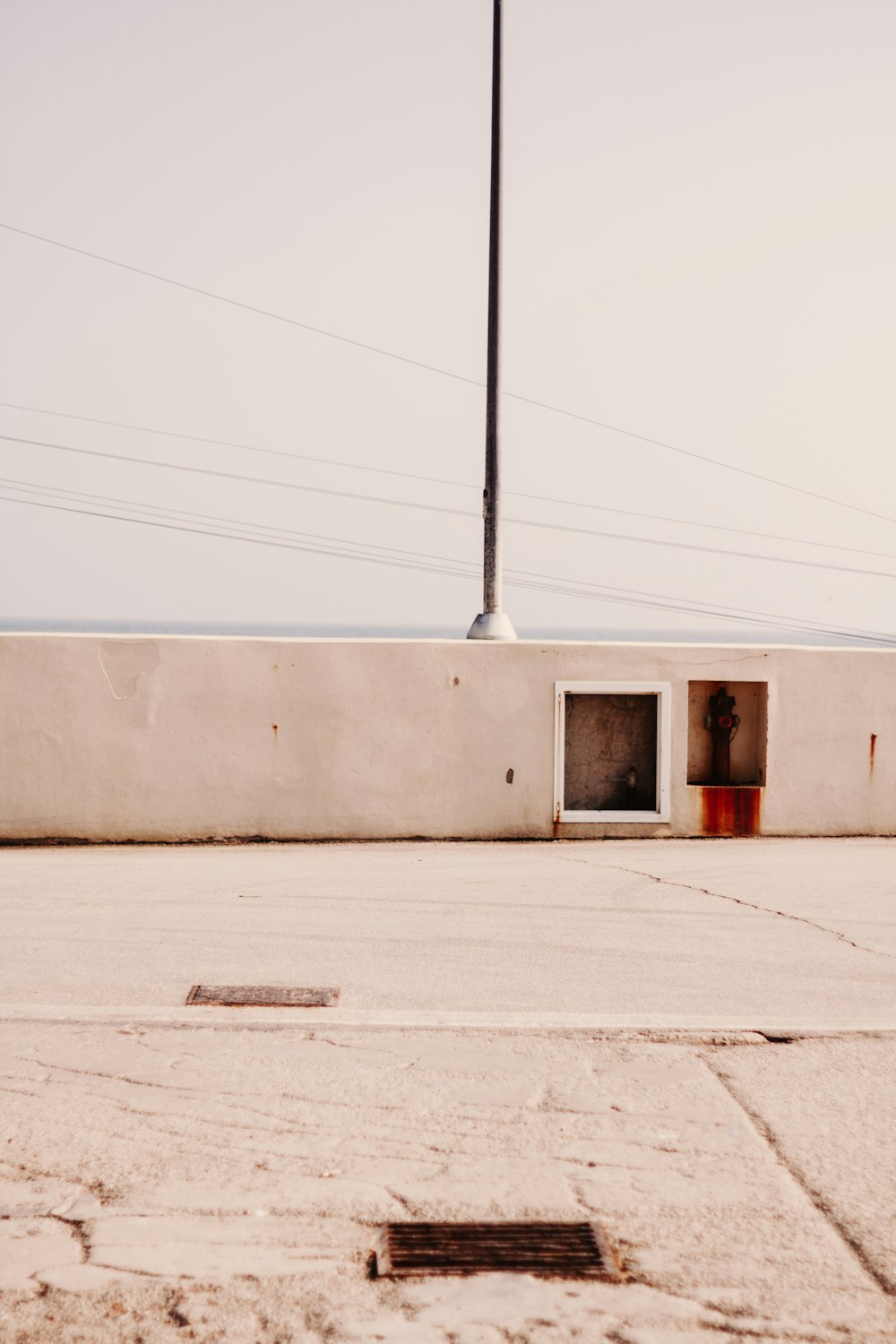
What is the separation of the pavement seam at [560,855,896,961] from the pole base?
7.95 feet

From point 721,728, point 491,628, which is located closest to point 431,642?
point 491,628

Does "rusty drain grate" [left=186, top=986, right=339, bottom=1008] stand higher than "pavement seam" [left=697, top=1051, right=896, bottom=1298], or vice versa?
"rusty drain grate" [left=186, top=986, right=339, bottom=1008]

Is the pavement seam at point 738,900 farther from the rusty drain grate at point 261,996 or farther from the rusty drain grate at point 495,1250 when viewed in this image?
the rusty drain grate at point 495,1250

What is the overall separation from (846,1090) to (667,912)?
3.33 metres

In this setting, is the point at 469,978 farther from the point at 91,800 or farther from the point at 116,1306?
the point at 91,800

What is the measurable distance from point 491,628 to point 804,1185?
26.4ft

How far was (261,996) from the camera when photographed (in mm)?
5898

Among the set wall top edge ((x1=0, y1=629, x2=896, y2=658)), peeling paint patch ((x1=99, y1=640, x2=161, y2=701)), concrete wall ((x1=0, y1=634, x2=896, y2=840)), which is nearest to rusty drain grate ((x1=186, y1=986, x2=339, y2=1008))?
wall top edge ((x1=0, y1=629, x2=896, y2=658))

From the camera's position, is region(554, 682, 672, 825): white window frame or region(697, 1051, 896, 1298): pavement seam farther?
region(554, 682, 672, 825): white window frame

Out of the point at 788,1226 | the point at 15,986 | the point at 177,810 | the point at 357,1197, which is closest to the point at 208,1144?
the point at 357,1197

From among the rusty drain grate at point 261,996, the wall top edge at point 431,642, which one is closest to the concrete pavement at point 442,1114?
the rusty drain grate at point 261,996

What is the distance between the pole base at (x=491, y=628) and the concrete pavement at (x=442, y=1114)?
391cm

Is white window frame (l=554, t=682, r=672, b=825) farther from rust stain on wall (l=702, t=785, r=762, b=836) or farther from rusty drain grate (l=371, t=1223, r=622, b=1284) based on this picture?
rusty drain grate (l=371, t=1223, r=622, b=1284)

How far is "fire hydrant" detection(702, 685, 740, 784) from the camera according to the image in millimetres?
11242
